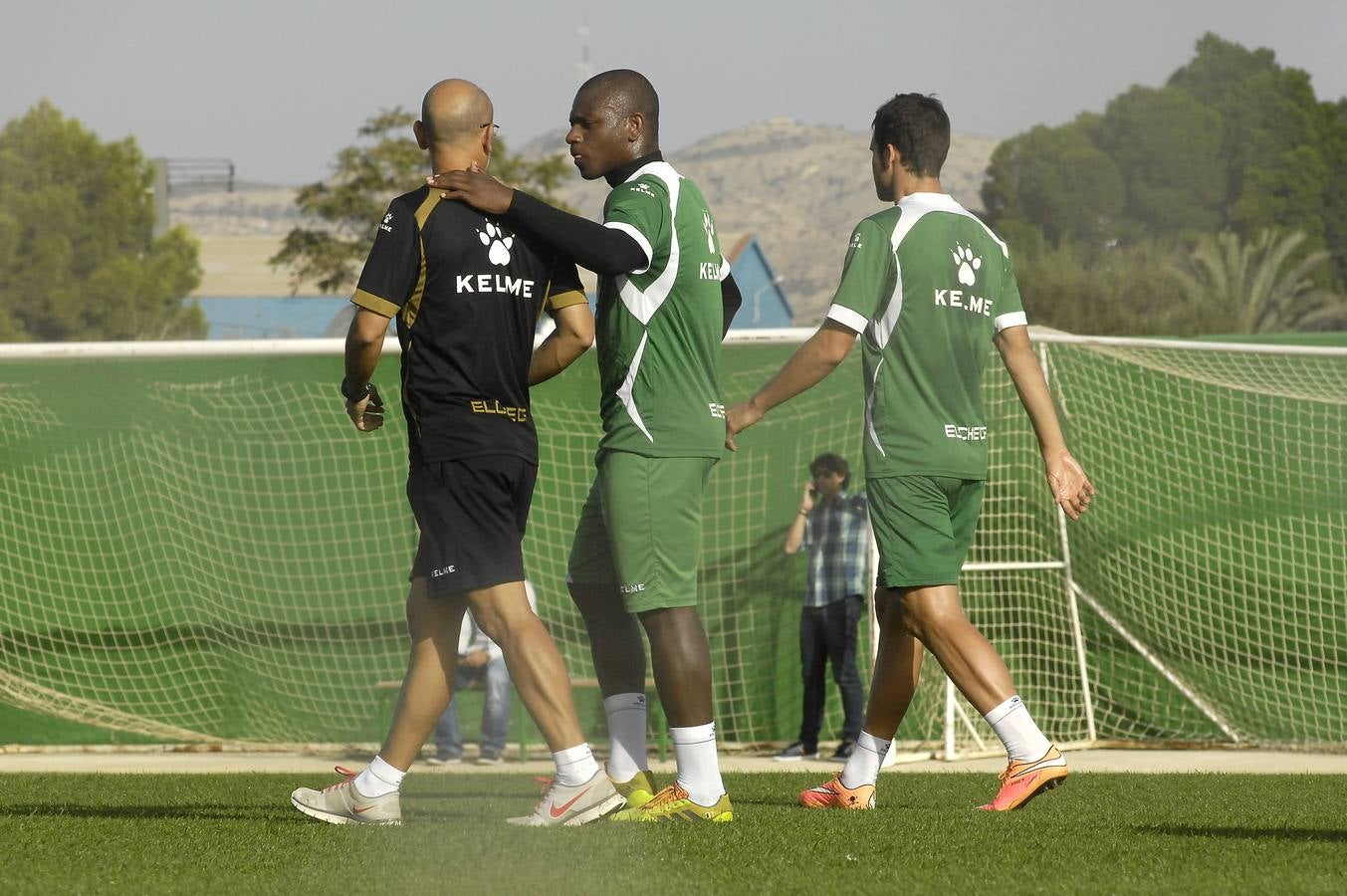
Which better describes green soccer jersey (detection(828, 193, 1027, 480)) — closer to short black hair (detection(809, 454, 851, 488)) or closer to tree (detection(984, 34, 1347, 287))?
short black hair (detection(809, 454, 851, 488))

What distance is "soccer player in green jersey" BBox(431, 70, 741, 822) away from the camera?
4.74 metres

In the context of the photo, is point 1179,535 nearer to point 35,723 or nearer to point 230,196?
point 35,723

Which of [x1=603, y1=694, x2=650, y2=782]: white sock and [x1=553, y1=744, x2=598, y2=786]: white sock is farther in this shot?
[x1=603, y1=694, x2=650, y2=782]: white sock

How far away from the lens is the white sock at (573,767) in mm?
4562

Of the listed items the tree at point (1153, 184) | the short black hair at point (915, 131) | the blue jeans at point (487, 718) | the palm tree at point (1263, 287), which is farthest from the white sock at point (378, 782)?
the tree at point (1153, 184)

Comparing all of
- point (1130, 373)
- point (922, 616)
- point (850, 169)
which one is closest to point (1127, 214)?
point (1130, 373)

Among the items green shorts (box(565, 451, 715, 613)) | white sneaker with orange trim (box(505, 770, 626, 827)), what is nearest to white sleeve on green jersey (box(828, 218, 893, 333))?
green shorts (box(565, 451, 715, 613))

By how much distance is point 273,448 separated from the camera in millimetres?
10953

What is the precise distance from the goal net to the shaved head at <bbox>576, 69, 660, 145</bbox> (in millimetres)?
5483

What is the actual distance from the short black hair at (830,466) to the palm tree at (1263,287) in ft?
139

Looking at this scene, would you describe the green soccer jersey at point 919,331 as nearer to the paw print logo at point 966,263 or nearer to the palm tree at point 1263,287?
the paw print logo at point 966,263

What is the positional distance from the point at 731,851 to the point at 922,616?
1.23 meters

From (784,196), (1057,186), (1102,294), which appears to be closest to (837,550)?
(1102,294)

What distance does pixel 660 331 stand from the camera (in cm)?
484
